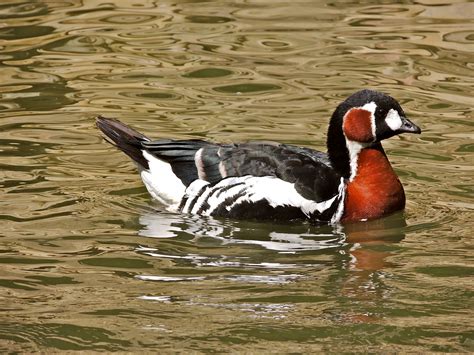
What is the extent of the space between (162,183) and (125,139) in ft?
1.72

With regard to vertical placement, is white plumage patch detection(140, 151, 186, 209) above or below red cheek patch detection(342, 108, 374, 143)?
below

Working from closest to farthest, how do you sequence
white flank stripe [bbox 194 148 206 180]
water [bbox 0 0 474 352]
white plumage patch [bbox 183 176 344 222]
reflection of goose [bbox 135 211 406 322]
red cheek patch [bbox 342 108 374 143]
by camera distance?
1. water [bbox 0 0 474 352]
2. reflection of goose [bbox 135 211 406 322]
3. white plumage patch [bbox 183 176 344 222]
4. red cheek patch [bbox 342 108 374 143]
5. white flank stripe [bbox 194 148 206 180]

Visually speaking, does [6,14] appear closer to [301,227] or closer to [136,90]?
[136,90]

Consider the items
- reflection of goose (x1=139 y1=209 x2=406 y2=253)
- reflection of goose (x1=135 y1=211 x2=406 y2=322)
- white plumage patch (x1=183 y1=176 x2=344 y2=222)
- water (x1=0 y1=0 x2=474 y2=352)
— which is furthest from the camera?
white plumage patch (x1=183 y1=176 x2=344 y2=222)

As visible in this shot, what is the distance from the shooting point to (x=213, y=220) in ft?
32.4

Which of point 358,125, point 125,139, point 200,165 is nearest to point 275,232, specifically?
point 200,165

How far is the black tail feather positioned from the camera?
408 inches

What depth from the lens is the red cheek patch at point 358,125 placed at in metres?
9.95

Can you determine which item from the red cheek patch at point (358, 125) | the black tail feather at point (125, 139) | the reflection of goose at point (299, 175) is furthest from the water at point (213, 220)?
the red cheek patch at point (358, 125)

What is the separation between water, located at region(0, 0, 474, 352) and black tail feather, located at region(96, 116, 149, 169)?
0.31 meters

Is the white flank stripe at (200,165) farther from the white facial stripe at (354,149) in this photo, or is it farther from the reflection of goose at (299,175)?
the white facial stripe at (354,149)

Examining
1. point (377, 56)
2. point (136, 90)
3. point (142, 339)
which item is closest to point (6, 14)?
point (136, 90)

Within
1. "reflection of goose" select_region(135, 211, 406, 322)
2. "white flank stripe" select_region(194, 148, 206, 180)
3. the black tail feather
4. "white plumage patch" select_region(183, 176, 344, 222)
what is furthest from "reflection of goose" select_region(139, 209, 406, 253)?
the black tail feather

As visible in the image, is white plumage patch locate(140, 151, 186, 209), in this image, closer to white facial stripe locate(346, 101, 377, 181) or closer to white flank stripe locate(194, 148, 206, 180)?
white flank stripe locate(194, 148, 206, 180)
